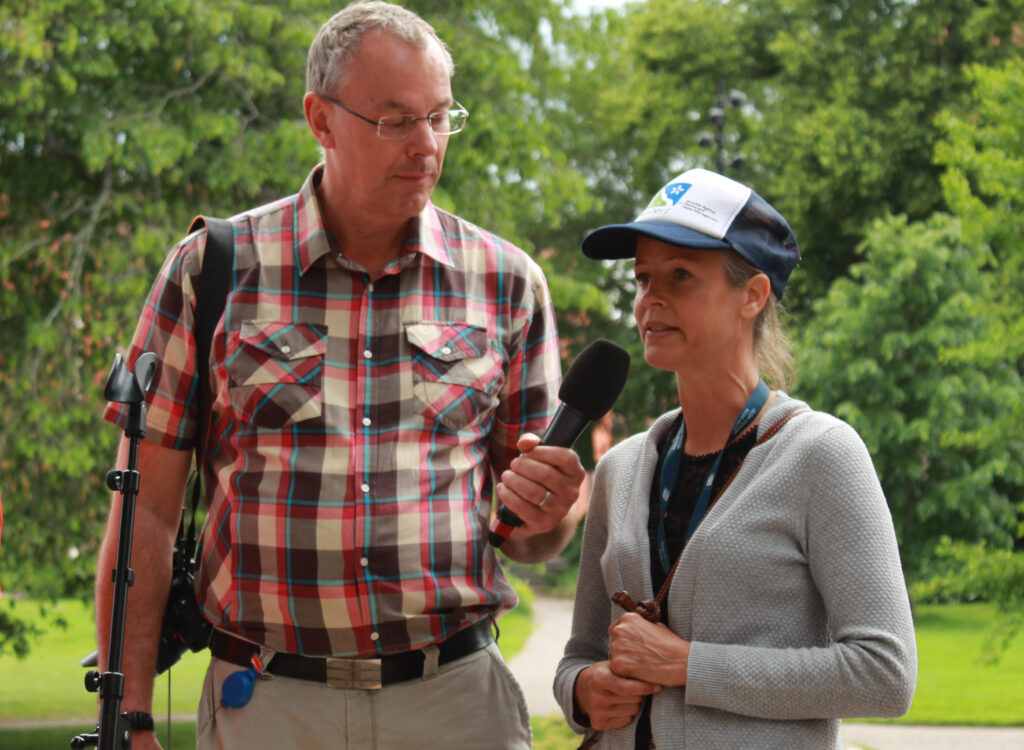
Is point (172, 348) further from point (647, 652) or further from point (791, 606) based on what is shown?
point (791, 606)

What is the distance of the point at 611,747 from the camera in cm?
243

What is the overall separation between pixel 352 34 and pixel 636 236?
33.8 inches

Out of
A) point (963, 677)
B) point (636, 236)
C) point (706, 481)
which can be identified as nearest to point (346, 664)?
point (706, 481)

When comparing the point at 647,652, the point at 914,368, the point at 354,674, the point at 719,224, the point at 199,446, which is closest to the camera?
the point at 647,652

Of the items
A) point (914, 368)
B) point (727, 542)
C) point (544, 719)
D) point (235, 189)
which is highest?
point (235, 189)

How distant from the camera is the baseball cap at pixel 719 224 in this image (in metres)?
2.42

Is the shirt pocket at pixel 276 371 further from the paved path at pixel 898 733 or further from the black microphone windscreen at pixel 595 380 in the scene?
the paved path at pixel 898 733

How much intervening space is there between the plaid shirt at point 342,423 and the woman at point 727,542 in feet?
1.17

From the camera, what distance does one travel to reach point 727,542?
2271 millimetres

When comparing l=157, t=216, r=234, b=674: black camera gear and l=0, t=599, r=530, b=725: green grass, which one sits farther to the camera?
l=0, t=599, r=530, b=725: green grass

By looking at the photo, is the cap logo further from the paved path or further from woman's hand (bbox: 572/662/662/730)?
the paved path

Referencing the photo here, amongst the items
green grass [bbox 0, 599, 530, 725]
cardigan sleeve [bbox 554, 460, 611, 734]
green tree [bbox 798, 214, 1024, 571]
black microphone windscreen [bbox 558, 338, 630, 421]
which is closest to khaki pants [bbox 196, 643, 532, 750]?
cardigan sleeve [bbox 554, 460, 611, 734]

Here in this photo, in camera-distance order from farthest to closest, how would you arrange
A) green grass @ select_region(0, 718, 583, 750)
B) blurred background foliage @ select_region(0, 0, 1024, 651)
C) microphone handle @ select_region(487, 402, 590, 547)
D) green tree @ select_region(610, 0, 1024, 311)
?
green tree @ select_region(610, 0, 1024, 311) < green grass @ select_region(0, 718, 583, 750) < blurred background foliage @ select_region(0, 0, 1024, 651) < microphone handle @ select_region(487, 402, 590, 547)

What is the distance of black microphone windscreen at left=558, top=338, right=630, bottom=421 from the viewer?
8.43 ft
